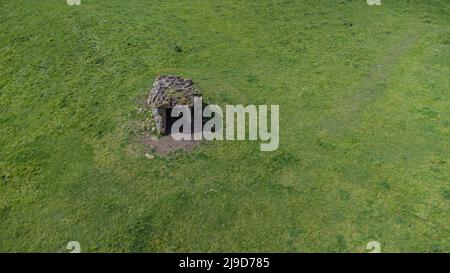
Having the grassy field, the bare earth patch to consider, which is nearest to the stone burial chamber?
the bare earth patch

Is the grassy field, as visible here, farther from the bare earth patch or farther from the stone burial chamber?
the stone burial chamber

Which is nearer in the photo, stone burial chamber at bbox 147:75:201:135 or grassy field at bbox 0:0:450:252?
grassy field at bbox 0:0:450:252

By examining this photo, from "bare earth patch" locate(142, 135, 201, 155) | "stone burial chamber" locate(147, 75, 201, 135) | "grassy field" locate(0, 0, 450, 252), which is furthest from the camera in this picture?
"stone burial chamber" locate(147, 75, 201, 135)

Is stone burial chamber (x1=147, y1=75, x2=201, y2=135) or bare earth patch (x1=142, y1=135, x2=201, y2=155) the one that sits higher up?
stone burial chamber (x1=147, y1=75, x2=201, y2=135)

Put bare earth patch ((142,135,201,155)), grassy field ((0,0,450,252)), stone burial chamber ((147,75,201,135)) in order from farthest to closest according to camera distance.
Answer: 1. stone burial chamber ((147,75,201,135))
2. bare earth patch ((142,135,201,155))
3. grassy field ((0,0,450,252))

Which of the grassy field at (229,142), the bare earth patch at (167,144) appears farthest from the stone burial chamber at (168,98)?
the grassy field at (229,142)

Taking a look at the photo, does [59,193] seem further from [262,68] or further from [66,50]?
[262,68]

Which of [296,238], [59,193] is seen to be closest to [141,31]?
[59,193]
